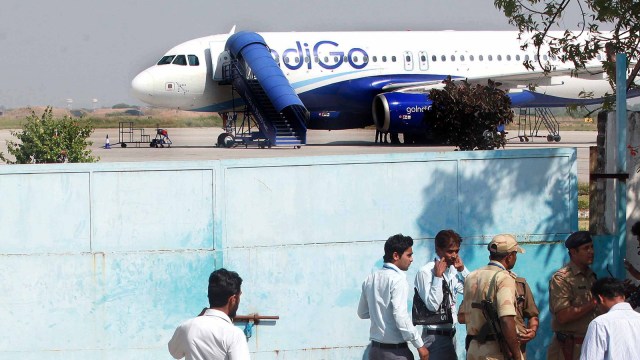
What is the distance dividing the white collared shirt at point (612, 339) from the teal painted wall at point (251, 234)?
296 centimetres

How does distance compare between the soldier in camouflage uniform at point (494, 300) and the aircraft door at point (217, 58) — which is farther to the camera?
the aircraft door at point (217, 58)

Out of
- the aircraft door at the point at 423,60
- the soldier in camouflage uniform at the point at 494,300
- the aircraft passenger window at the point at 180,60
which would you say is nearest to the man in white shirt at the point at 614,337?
the soldier in camouflage uniform at the point at 494,300

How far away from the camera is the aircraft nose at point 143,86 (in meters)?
34.1

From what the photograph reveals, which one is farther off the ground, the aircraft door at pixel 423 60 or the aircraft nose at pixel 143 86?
the aircraft door at pixel 423 60

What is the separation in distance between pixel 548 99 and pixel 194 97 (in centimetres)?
1359

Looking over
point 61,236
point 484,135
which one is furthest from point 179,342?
point 484,135

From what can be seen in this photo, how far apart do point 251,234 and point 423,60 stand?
93.7 feet

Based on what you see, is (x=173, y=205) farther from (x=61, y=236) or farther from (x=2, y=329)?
(x=2, y=329)

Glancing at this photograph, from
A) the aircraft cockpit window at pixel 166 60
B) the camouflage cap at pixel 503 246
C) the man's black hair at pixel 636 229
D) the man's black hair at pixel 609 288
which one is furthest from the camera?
the aircraft cockpit window at pixel 166 60

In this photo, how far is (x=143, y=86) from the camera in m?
34.1

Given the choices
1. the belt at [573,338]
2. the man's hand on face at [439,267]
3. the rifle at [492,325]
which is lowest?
the belt at [573,338]

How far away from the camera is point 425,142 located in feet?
115

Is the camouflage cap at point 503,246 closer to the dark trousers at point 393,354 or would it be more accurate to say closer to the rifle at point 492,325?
the rifle at point 492,325

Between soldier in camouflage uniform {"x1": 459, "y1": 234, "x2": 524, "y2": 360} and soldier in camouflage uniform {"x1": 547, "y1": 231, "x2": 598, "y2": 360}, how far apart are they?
528 millimetres
